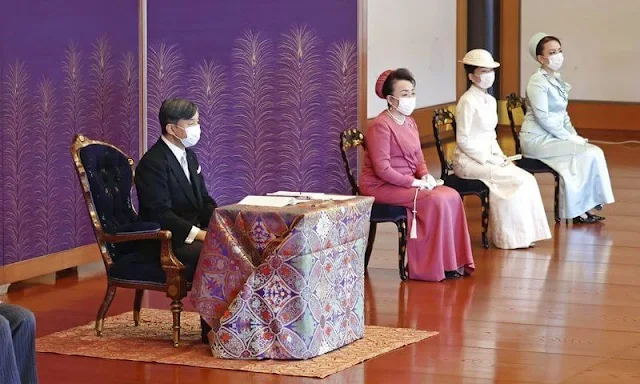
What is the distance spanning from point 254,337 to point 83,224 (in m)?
2.33

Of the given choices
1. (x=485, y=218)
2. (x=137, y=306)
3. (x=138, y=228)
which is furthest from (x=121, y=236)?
(x=485, y=218)

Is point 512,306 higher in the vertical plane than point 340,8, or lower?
lower

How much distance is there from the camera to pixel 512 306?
22.6 feet

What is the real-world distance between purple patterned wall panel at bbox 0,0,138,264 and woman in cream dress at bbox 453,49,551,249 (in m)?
1.99

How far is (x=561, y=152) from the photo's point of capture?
948 cm

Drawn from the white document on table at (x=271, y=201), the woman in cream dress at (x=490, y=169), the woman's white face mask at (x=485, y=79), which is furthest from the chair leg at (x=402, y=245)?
the white document on table at (x=271, y=201)

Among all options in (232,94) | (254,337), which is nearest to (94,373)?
(254,337)

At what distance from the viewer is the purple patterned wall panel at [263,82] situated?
791 cm

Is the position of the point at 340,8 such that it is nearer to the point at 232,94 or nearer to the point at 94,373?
the point at 232,94

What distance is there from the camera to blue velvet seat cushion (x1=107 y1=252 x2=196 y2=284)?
239 inches

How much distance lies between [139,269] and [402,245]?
74.1 inches

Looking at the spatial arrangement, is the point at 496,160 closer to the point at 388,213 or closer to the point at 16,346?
the point at 388,213

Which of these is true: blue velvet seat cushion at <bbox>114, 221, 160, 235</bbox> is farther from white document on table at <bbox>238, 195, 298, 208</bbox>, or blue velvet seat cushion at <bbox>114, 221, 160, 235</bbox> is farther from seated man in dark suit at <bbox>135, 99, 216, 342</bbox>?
white document on table at <bbox>238, 195, 298, 208</bbox>

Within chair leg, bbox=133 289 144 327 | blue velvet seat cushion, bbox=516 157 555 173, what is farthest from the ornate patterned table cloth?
blue velvet seat cushion, bbox=516 157 555 173
